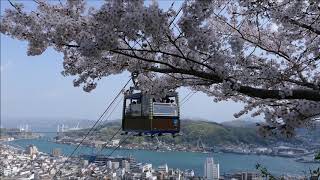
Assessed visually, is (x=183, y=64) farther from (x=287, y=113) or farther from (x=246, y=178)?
(x=246, y=178)

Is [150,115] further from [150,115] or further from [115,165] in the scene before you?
[115,165]

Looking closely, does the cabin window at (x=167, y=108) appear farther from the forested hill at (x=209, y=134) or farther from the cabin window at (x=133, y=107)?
the forested hill at (x=209, y=134)

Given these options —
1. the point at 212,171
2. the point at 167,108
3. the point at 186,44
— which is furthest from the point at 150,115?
the point at 212,171

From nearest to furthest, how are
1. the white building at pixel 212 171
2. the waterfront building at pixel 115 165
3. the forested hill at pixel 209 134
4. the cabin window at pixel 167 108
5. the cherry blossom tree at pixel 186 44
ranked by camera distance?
the cherry blossom tree at pixel 186 44, the cabin window at pixel 167 108, the white building at pixel 212 171, the waterfront building at pixel 115 165, the forested hill at pixel 209 134

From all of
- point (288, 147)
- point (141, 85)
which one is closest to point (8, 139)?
point (288, 147)

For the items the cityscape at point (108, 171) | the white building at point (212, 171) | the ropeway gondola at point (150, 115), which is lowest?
the cityscape at point (108, 171)

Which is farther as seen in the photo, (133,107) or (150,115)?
(133,107)

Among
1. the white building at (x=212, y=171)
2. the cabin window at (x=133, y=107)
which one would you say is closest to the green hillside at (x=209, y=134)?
the white building at (x=212, y=171)
